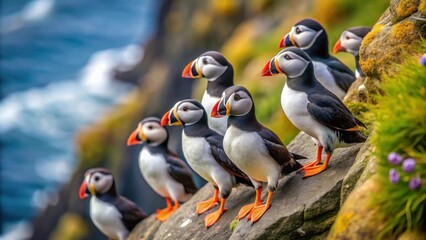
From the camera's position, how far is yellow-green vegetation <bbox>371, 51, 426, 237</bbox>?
17.2ft

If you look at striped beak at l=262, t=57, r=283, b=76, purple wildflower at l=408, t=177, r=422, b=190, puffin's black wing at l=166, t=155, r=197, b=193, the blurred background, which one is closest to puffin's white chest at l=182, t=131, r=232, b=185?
striped beak at l=262, t=57, r=283, b=76

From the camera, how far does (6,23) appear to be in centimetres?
5047

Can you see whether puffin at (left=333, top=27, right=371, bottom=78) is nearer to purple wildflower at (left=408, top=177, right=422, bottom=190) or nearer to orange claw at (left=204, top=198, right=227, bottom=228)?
orange claw at (left=204, top=198, right=227, bottom=228)

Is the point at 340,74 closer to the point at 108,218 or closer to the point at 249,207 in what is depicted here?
the point at 249,207

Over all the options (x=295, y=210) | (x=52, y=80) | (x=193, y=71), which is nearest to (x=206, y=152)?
(x=193, y=71)

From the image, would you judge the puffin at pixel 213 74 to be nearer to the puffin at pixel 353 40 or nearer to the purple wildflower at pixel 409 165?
the puffin at pixel 353 40

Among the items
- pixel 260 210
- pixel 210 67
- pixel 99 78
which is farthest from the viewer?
pixel 99 78

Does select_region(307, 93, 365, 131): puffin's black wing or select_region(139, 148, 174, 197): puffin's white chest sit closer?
select_region(307, 93, 365, 131): puffin's black wing

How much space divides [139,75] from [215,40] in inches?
520

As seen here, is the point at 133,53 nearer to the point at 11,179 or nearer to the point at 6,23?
the point at 6,23

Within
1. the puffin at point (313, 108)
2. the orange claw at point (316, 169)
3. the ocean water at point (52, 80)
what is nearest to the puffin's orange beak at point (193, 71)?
the puffin at point (313, 108)

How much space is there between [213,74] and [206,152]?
1153 millimetres

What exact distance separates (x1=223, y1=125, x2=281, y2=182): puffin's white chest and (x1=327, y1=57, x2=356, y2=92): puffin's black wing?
92.3 inches

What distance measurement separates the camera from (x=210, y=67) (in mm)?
8977
